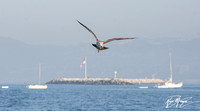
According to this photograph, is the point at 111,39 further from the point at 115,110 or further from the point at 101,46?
the point at 115,110

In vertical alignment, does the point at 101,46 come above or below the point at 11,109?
above

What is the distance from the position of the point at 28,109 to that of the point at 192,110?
3746 centimetres

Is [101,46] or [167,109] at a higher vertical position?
[101,46]

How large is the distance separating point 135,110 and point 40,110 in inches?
839

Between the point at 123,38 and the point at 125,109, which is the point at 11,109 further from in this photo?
the point at 123,38

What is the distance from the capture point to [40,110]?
98375mm

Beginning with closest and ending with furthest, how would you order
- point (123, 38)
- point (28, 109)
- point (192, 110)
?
point (123, 38)
point (192, 110)
point (28, 109)

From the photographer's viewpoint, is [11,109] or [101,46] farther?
[11,109]

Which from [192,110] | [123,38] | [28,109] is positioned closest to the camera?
[123,38]

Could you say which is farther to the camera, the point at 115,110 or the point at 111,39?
the point at 115,110

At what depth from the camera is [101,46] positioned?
1880 cm

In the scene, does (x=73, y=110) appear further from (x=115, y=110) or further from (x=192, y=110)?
(x=192, y=110)

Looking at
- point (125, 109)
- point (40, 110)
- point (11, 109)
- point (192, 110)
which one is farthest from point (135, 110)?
point (11, 109)

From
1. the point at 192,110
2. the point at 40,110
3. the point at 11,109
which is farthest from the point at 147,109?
the point at 11,109
